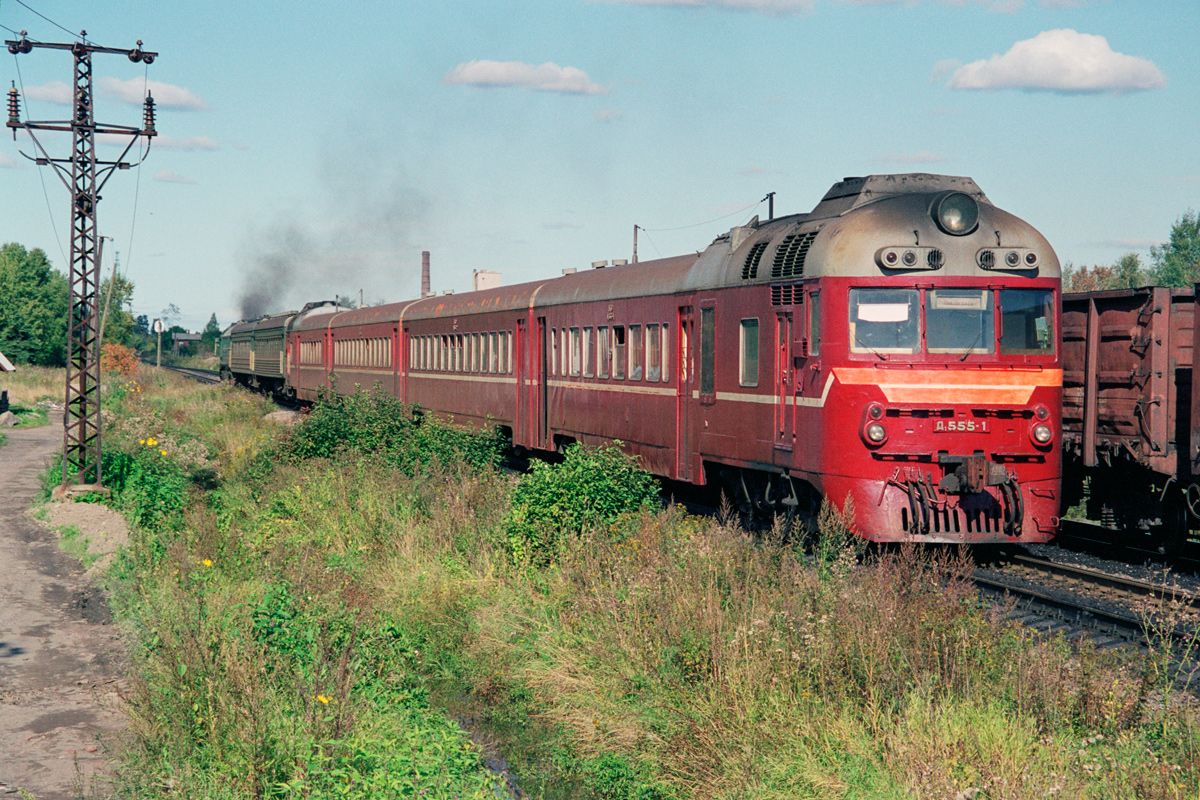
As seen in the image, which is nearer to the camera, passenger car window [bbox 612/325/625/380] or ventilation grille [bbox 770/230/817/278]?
ventilation grille [bbox 770/230/817/278]

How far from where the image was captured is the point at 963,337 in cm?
1056

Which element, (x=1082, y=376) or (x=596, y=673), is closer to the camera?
(x=596, y=673)

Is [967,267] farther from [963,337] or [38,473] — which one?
[38,473]

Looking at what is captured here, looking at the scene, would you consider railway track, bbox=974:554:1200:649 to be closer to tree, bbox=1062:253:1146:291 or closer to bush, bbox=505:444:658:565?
bush, bbox=505:444:658:565

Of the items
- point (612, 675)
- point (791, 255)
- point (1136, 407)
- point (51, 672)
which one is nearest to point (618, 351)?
point (791, 255)

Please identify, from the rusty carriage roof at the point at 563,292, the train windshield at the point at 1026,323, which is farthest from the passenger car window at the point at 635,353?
the train windshield at the point at 1026,323

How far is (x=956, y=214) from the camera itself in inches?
422

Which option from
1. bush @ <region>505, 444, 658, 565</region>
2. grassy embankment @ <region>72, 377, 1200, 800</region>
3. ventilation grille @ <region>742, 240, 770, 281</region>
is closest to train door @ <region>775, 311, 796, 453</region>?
ventilation grille @ <region>742, 240, 770, 281</region>

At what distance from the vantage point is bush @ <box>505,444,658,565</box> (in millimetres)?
11477

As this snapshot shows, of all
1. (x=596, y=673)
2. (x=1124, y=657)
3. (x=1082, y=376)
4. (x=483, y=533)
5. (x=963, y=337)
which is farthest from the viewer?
(x=1082, y=376)

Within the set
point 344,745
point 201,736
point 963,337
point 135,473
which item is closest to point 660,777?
point 344,745

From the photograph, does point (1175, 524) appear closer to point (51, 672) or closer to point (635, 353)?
point (635, 353)

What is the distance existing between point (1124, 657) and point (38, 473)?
20.2m

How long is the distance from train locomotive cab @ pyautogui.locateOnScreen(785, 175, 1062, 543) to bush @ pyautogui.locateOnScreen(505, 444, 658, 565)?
213cm
